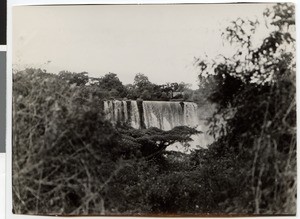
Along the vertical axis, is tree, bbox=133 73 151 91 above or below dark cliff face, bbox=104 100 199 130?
above

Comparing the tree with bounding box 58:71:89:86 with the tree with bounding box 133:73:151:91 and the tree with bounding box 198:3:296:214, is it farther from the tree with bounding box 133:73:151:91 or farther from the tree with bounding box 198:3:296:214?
the tree with bounding box 198:3:296:214

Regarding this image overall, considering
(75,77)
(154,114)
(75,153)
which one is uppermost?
(75,77)

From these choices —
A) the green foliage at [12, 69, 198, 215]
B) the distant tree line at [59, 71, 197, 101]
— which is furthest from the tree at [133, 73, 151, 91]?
the green foliage at [12, 69, 198, 215]


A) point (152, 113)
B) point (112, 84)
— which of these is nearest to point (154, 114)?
point (152, 113)

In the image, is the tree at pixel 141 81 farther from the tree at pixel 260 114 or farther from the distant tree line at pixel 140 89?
the tree at pixel 260 114

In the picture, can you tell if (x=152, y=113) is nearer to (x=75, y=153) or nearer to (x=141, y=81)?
(x=141, y=81)

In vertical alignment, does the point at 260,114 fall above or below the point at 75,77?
below

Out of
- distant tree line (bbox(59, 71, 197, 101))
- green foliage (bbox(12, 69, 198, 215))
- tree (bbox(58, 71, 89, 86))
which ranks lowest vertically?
green foliage (bbox(12, 69, 198, 215))

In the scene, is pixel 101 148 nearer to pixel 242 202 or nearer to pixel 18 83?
pixel 18 83

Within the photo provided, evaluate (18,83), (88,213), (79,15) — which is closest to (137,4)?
(79,15)
